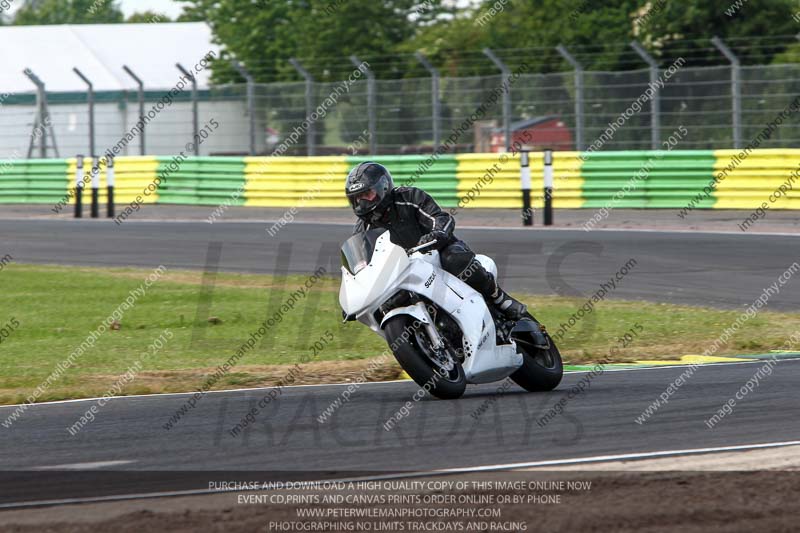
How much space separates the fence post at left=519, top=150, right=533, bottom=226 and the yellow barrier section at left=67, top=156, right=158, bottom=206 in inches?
449

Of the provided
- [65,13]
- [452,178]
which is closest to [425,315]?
[452,178]

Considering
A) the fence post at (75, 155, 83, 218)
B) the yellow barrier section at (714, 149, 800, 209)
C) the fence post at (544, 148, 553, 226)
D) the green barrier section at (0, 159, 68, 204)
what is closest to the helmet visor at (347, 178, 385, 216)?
the fence post at (544, 148, 553, 226)

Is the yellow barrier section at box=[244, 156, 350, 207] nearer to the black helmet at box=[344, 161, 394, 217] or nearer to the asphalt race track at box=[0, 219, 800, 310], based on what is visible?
the asphalt race track at box=[0, 219, 800, 310]

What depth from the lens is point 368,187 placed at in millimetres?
8648

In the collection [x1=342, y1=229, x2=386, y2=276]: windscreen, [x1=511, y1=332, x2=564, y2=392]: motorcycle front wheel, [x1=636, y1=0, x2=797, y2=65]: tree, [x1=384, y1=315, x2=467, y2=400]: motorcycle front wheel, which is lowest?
[x1=511, y1=332, x2=564, y2=392]: motorcycle front wheel

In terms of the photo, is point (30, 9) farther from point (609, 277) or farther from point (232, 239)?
point (609, 277)

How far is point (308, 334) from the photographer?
1331 centimetres

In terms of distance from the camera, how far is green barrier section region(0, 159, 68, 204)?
33281 mm

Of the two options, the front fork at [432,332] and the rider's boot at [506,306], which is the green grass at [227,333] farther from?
the front fork at [432,332]

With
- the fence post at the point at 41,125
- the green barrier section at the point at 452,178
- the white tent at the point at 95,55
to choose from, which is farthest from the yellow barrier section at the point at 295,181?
the white tent at the point at 95,55

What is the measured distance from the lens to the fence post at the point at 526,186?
76.4ft

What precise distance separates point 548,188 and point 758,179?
3.59 metres

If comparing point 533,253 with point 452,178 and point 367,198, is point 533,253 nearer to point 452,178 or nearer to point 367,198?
point 452,178

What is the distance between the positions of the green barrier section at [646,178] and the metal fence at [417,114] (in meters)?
0.93
